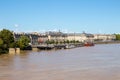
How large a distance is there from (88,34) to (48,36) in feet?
156

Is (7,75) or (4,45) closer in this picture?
(7,75)

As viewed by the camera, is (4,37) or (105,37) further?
(105,37)

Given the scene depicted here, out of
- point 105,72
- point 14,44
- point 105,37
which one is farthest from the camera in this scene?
point 105,37

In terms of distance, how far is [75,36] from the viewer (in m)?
172

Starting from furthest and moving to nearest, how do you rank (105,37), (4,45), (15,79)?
(105,37) → (4,45) → (15,79)

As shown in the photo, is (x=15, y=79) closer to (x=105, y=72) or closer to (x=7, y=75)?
(x=7, y=75)

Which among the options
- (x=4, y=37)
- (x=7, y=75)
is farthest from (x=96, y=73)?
(x=4, y=37)

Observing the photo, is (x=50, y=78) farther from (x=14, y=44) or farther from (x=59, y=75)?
(x=14, y=44)

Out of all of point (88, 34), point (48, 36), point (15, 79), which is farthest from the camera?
point (88, 34)

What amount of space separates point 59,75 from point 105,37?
16942 centimetres

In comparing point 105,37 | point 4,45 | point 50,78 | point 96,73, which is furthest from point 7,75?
point 105,37

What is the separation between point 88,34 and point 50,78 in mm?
157403

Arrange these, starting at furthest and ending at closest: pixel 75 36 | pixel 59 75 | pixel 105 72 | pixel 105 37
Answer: pixel 105 37 → pixel 75 36 → pixel 105 72 → pixel 59 75

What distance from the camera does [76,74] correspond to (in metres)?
28.9
